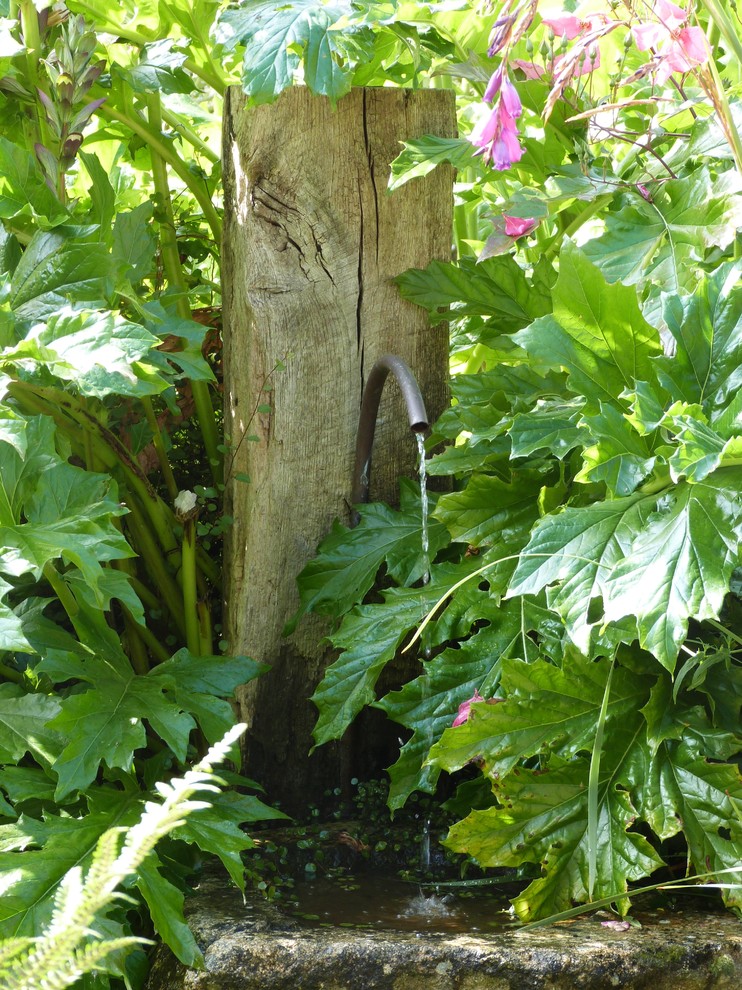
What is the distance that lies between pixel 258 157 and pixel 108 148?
780mm

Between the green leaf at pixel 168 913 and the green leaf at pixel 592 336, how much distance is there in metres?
0.92

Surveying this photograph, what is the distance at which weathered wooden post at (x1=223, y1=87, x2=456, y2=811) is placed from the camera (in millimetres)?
1888

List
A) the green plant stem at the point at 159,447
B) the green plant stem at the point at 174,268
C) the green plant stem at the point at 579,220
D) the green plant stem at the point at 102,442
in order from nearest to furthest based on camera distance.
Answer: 1. the green plant stem at the point at 102,442
2. the green plant stem at the point at 579,220
3. the green plant stem at the point at 159,447
4. the green plant stem at the point at 174,268

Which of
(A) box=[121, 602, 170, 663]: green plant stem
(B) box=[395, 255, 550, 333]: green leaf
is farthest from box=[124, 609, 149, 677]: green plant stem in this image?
(B) box=[395, 255, 550, 333]: green leaf

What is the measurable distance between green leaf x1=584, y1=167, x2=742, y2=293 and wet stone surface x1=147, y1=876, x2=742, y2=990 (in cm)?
98

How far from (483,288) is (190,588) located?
2.67ft

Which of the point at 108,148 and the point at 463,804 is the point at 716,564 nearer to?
the point at 463,804

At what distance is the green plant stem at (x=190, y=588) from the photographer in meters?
1.90

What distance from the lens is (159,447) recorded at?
202 cm

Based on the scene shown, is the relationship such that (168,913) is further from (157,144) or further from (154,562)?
(157,144)

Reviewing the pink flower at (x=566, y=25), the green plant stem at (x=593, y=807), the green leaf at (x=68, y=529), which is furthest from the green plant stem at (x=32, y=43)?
the green plant stem at (x=593, y=807)

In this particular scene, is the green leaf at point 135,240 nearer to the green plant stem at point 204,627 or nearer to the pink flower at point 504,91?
the green plant stem at point 204,627

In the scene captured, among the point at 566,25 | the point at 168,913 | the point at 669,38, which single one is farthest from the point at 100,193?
the point at 168,913

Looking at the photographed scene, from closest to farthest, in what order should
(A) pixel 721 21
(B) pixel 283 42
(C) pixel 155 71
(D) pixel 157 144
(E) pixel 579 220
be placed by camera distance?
(A) pixel 721 21 → (B) pixel 283 42 → (C) pixel 155 71 → (E) pixel 579 220 → (D) pixel 157 144
